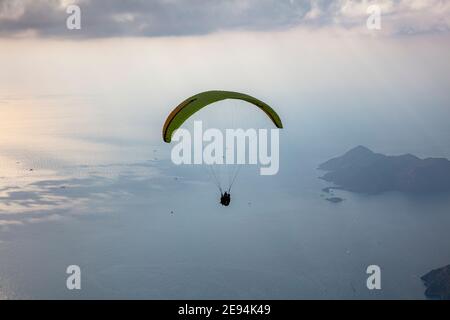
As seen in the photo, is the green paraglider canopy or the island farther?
the island

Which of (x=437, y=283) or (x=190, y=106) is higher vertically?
(x=190, y=106)

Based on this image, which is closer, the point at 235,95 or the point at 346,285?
the point at 235,95

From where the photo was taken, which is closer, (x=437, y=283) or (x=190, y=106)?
(x=190, y=106)

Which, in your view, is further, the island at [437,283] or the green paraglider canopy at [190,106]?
the island at [437,283]
